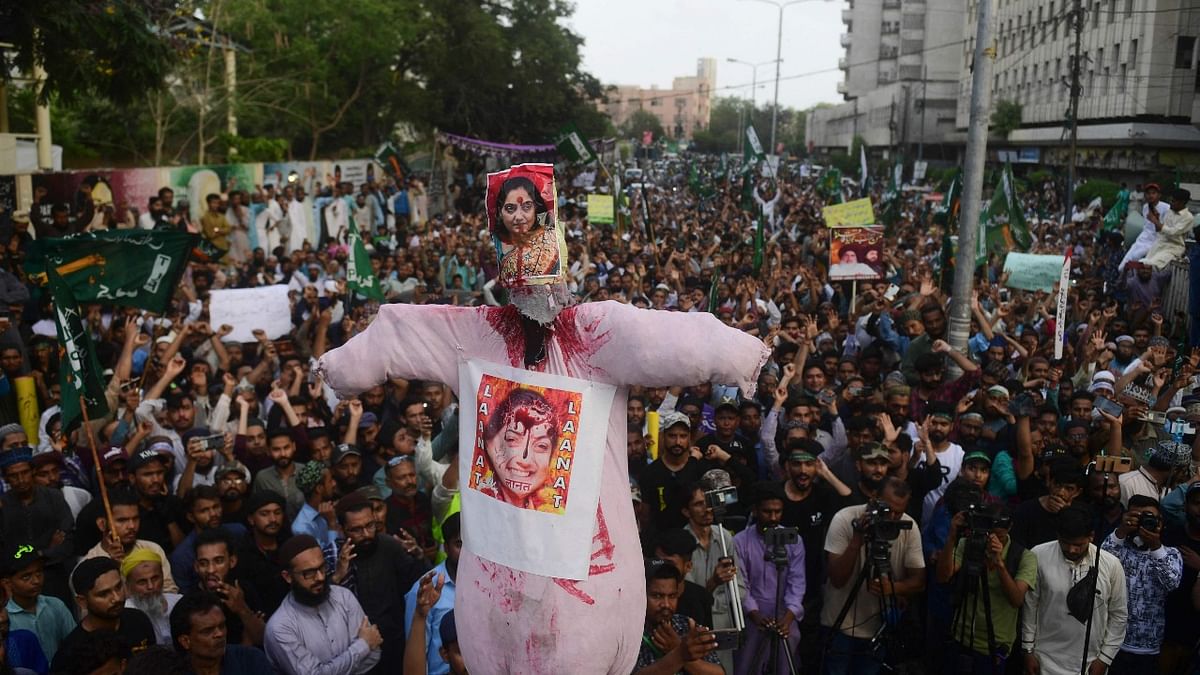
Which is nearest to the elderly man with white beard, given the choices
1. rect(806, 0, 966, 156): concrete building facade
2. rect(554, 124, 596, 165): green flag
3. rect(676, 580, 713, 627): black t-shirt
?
rect(676, 580, 713, 627): black t-shirt

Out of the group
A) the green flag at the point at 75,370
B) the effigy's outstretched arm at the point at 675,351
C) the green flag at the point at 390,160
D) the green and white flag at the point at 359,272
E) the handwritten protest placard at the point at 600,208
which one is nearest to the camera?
the effigy's outstretched arm at the point at 675,351

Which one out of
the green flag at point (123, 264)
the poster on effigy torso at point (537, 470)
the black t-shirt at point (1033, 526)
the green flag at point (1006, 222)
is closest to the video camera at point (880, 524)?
the black t-shirt at point (1033, 526)

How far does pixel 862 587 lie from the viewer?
18.9 ft

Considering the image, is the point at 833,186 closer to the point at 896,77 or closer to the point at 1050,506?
the point at 1050,506

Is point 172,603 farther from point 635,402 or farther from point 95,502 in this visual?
point 635,402

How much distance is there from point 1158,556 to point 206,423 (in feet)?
20.8

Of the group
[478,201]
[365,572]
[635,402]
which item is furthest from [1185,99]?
[365,572]

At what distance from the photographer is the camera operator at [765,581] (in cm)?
565

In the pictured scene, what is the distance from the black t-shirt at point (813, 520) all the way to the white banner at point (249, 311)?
18.4 ft

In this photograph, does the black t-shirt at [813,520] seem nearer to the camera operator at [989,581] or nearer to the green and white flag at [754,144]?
the camera operator at [989,581]

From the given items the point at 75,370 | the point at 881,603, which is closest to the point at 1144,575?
the point at 881,603

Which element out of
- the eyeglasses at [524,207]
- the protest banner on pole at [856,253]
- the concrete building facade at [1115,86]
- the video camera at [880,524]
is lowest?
the video camera at [880,524]

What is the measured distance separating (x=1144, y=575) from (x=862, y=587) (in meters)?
1.40

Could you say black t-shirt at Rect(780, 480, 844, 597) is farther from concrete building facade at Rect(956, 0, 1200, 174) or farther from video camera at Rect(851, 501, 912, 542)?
concrete building facade at Rect(956, 0, 1200, 174)
